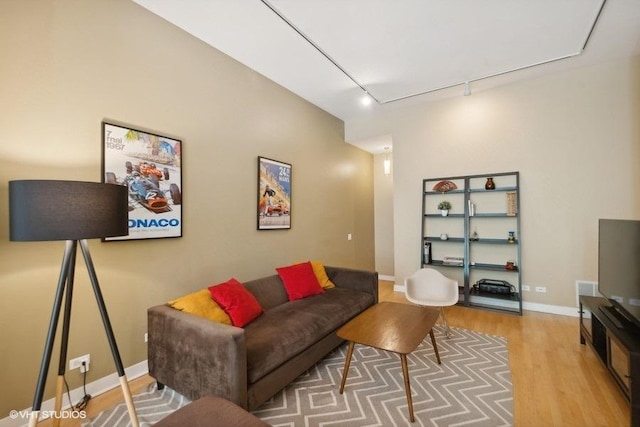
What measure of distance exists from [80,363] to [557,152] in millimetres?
5496

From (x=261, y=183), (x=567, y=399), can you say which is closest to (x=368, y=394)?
(x=567, y=399)

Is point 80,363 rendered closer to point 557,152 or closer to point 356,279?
point 356,279

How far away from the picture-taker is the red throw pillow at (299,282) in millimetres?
3078

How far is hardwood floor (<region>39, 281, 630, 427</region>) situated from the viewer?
1.82 metres

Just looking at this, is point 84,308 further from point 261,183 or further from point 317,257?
point 317,257

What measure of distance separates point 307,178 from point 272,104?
119cm

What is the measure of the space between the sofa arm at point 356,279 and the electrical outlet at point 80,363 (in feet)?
8.01

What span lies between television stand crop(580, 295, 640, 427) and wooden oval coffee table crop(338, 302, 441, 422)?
44.9 inches

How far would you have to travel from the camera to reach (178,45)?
8.68ft

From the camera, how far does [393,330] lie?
2.17m

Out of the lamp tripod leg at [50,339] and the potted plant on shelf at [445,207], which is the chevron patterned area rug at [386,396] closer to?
the lamp tripod leg at [50,339]

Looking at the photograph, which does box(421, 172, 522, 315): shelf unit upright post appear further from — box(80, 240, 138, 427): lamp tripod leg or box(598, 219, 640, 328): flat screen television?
box(80, 240, 138, 427): lamp tripod leg

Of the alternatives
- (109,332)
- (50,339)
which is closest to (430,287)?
(109,332)

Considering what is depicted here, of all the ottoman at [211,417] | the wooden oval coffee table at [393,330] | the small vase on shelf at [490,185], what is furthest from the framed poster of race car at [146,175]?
the small vase on shelf at [490,185]
